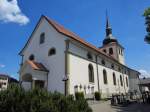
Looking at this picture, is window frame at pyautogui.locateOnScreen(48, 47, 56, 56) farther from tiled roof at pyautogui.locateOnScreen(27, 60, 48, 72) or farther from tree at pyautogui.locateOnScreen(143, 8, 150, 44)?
tree at pyautogui.locateOnScreen(143, 8, 150, 44)

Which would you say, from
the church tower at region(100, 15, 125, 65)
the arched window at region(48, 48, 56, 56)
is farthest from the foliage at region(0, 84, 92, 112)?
the church tower at region(100, 15, 125, 65)

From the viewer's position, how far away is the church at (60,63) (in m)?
21.1

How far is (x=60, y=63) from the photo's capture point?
2153cm

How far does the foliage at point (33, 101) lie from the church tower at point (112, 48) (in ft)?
130

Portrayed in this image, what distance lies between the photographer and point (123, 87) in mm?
41125

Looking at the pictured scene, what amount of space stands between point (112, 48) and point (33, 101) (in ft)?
136

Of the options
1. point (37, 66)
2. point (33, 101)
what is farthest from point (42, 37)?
point (33, 101)

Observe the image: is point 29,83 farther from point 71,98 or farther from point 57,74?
point 71,98

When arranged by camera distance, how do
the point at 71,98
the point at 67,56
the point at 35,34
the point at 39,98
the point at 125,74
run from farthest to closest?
1. the point at 125,74
2. the point at 35,34
3. the point at 67,56
4. the point at 71,98
5. the point at 39,98

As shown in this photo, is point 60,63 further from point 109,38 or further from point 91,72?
point 109,38

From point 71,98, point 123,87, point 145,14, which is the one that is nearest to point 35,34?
point 145,14

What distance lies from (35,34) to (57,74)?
8.03 m

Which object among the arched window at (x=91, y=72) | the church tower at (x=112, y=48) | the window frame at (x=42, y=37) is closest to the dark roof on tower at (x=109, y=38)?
the church tower at (x=112, y=48)

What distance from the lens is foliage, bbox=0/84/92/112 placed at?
235 inches
